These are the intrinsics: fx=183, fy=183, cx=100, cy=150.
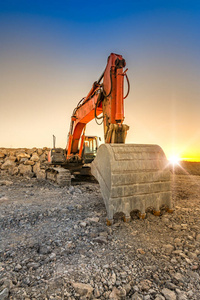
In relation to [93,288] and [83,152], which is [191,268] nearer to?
[93,288]

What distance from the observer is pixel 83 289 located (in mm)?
1630

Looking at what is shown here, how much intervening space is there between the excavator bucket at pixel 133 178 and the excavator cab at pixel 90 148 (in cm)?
534

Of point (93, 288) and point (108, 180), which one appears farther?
point (108, 180)

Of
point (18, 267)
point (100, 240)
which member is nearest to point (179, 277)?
point (100, 240)

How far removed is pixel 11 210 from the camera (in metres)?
3.99

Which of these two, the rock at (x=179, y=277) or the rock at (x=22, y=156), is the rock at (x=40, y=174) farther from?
the rock at (x=179, y=277)

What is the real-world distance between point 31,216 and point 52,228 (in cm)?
81

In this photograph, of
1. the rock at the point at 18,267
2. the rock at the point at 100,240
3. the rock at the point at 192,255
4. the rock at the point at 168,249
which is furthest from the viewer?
the rock at the point at 100,240

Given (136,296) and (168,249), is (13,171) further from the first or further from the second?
(136,296)

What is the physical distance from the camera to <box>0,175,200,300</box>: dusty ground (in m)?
1.66

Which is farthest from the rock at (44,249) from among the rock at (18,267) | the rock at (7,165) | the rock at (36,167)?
the rock at (7,165)

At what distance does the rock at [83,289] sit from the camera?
160 cm

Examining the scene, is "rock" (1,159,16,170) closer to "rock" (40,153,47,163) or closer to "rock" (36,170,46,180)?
"rock" (40,153,47,163)

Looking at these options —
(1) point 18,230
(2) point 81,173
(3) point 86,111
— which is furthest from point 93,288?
(2) point 81,173
